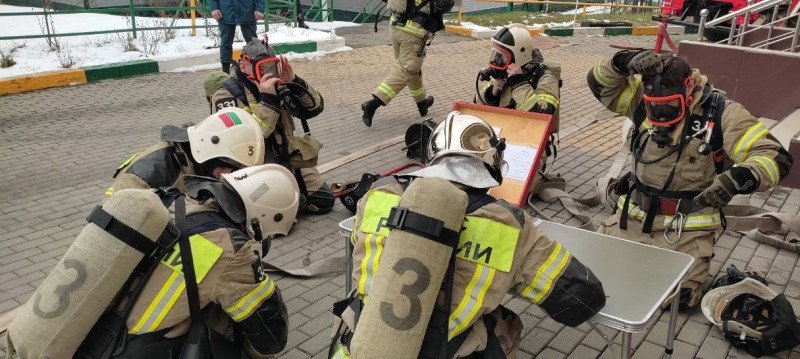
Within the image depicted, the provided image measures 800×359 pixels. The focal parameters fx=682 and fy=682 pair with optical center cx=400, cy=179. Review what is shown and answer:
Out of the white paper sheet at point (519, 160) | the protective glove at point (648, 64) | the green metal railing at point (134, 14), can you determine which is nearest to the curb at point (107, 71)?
the green metal railing at point (134, 14)

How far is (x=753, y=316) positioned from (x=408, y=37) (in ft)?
17.1

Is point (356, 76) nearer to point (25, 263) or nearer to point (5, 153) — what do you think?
point (5, 153)

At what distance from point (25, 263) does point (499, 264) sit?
3.80 m

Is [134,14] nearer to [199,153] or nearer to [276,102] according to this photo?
[276,102]

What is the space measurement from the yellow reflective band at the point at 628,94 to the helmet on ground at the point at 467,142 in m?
2.08

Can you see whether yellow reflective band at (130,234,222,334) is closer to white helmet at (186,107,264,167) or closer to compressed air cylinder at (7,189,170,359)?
compressed air cylinder at (7,189,170,359)

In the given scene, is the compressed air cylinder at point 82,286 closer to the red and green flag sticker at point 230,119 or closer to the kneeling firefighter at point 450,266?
the kneeling firefighter at point 450,266

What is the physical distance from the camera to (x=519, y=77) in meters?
5.78

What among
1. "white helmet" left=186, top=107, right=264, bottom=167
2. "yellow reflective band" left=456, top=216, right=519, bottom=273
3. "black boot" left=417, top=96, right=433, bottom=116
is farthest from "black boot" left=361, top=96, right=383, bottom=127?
"yellow reflective band" left=456, top=216, right=519, bottom=273

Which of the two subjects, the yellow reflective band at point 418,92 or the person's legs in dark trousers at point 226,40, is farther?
the person's legs in dark trousers at point 226,40

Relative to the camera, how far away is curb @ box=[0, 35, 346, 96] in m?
9.61

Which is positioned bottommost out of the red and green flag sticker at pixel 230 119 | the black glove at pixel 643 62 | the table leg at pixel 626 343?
the table leg at pixel 626 343

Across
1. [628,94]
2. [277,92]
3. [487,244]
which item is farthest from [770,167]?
[277,92]

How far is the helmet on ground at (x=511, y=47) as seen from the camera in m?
5.59
